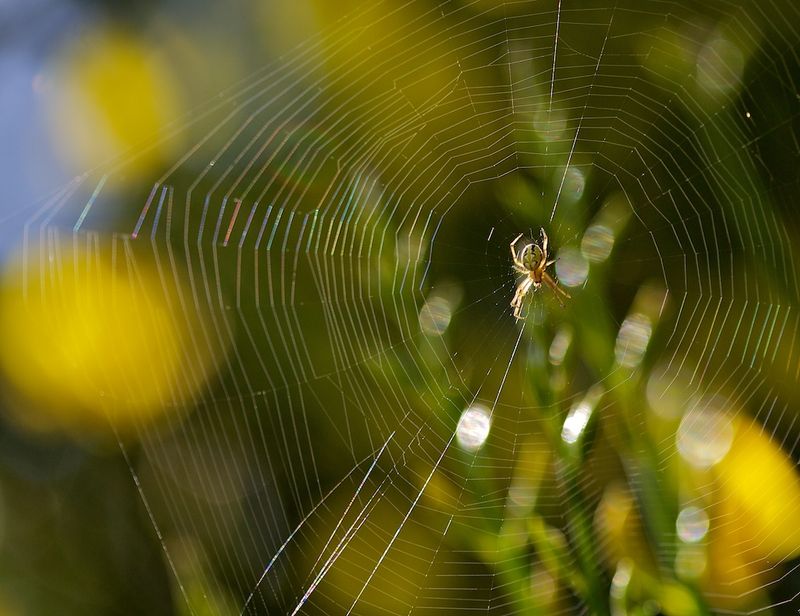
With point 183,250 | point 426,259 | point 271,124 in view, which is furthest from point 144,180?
point 426,259

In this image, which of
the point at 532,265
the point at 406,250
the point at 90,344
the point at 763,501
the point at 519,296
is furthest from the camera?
the point at 532,265

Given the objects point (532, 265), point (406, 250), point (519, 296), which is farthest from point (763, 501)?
point (532, 265)

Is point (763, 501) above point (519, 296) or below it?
below

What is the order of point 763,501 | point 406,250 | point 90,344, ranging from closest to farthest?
point 763,501 < point 406,250 < point 90,344

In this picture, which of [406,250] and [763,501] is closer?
[763,501]

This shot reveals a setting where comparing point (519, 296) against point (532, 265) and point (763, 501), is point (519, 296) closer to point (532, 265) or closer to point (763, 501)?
point (532, 265)

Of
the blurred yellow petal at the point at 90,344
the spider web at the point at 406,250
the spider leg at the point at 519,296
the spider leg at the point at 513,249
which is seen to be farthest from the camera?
the spider leg at the point at 513,249

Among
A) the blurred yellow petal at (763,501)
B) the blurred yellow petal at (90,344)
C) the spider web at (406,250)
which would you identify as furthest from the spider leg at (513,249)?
the blurred yellow petal at (763,501)

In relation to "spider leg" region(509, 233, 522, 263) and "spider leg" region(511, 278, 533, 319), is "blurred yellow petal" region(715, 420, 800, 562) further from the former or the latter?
"spider leg" region(509, 233, 522, 263)

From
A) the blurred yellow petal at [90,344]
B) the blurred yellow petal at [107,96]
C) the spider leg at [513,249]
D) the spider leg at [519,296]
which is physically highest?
the spider leg at [513,249]

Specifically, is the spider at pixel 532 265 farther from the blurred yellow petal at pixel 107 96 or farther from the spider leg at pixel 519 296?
the blurred yellow petal at pixel 107 96
